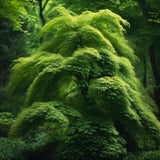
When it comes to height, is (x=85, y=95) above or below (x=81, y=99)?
above

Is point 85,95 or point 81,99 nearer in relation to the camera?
point 85,95

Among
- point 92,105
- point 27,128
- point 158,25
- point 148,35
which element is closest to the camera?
point 27,128

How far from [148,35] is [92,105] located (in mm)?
3784

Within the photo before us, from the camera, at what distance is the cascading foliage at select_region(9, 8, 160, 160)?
3.27 meters

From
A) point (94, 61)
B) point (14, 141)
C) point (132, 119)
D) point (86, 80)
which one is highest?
point (94, 61)

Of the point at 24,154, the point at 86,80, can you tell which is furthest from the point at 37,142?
the point at 86,80

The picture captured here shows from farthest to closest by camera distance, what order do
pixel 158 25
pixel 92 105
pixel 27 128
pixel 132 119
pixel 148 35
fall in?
pixel 158 25, pixel 148 35, pixel 92 105, pixel 132 119, pixel 27 128

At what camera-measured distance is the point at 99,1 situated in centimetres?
781

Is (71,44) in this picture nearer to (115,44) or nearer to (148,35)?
(115,44)

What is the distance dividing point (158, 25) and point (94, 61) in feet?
17.1

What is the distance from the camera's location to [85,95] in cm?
394

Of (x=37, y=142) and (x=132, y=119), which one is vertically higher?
(x=132, y=119)

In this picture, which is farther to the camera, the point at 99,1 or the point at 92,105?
the point at 99,1

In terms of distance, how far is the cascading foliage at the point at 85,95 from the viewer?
10.7 ft
